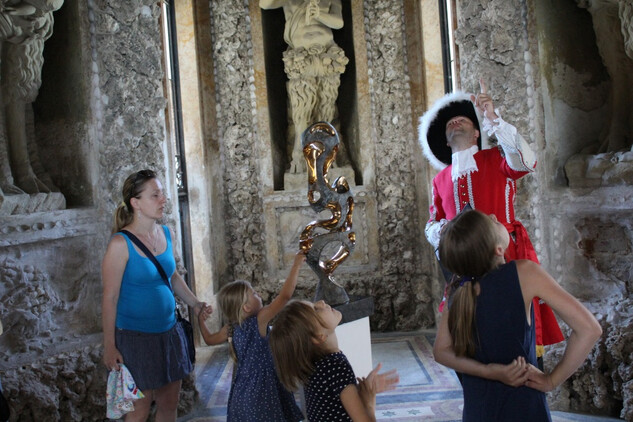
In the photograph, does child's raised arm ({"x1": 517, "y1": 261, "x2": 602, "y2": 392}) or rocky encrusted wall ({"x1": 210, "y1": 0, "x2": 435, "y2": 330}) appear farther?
rocky encrusted wall ({"x1": 210, "y1": 0, "x2": 435, "y2": 330})

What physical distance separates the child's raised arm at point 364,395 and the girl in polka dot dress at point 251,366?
1.96 feet

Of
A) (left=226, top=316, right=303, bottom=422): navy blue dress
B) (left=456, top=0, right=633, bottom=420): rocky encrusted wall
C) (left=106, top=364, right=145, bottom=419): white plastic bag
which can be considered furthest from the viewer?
(left=456, top=0, right=633, bottom=420): rocky encrusted wall

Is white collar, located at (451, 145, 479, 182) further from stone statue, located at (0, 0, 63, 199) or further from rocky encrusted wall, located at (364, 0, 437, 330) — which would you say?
rocky encrusted wall, located at (364, 0, 437, 330)

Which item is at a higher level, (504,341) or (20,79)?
(20,79)

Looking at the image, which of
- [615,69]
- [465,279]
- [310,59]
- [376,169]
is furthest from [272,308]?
[310,59]

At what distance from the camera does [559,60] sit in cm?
398

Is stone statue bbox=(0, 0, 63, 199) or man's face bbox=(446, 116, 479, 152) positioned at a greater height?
stone statue bbox=(0, 0, 63, 199)

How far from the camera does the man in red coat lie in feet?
9.13

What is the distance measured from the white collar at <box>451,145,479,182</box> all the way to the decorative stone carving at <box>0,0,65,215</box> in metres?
2.14

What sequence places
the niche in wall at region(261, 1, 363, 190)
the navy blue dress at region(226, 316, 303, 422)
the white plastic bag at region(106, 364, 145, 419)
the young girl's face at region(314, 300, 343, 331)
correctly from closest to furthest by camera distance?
the young girl's face at region(314, 300, 343, 331)
the navy blue dress at region(226, 316, 303, 422)
the white plastic bag at region(106, 364, 145, 419)
the niche in wall at region(261, 1, 363, 190)

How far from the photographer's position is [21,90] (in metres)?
3.64

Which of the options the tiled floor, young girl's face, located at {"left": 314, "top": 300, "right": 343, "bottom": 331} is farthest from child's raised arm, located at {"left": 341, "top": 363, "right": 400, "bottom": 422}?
the tiled floor

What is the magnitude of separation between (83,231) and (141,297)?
Result: 127 centimetres

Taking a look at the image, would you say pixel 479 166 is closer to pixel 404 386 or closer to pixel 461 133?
pixel 461 133
